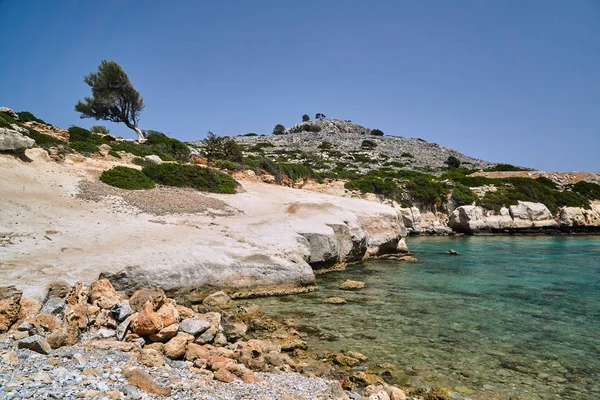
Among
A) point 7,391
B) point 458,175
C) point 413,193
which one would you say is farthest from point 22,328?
point 458,175

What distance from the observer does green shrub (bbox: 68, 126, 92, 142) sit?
3131 centimetres

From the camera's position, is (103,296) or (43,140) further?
(43,140)

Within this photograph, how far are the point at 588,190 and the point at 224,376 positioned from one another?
64.4 meters

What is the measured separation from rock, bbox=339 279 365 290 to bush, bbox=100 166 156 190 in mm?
13345

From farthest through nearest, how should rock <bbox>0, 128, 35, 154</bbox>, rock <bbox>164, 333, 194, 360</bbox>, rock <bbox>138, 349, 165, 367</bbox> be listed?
rock <bbox>0, 128, 35, 154</bbox>, rock <bbox>164, 333, 194, 360</bbox>, rock <bbox>138, 349, 165, 367</bbox>

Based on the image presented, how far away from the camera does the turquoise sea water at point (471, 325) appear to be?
7.48 metres

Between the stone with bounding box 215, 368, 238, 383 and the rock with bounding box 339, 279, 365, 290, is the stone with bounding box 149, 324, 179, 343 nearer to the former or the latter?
the stone with bounding box 215, 368, 238, 383

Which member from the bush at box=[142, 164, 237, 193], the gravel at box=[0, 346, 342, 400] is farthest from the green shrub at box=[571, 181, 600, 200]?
the gravel at box=[0, 346, 342, 400]

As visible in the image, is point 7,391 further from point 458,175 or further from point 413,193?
point 458,175

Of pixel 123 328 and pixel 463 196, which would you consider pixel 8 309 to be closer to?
pixel 123 328

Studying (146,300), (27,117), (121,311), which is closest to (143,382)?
(121,311)

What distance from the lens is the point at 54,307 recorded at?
24.5ft

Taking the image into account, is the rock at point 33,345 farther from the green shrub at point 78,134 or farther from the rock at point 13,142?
the green shrub at point 78,134

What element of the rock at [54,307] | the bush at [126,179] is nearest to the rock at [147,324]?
the rock at [54,307]
